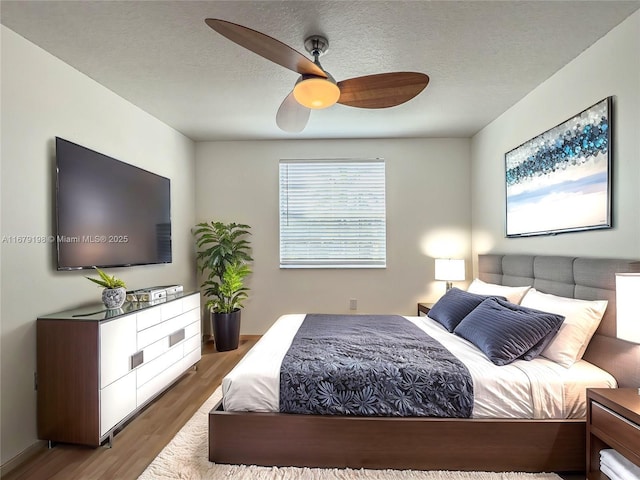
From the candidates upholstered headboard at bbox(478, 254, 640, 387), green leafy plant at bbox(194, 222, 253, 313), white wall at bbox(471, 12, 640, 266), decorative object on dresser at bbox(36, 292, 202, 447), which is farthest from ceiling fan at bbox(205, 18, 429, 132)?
green leafy plant at bbox(194, 222, 253, 313)

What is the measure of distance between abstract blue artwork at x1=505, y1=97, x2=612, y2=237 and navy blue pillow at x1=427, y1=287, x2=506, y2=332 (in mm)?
756

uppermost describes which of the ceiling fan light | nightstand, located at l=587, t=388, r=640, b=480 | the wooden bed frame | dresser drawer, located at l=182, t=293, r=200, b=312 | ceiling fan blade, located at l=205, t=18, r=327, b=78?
ceiling fan blade, located at l=205, t=18, r=327, b=78

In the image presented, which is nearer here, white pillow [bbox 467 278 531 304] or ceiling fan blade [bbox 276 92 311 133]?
ceiling fan blade [bbox 276 92 311 133]

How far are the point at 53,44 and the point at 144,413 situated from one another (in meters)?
2.57

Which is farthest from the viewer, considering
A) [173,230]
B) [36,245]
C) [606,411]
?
[173,230]

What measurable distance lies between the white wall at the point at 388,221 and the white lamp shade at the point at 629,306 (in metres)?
2.81

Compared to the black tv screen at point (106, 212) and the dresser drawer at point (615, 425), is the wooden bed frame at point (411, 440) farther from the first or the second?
the black tv screen at point (106, 212)

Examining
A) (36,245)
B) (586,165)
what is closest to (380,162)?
(586,165)

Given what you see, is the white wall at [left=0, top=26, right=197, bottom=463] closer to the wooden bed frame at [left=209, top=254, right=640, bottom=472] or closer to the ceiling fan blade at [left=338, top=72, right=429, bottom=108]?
the wooden bed frame at [left=209, top=254, right=640, bottom=472]

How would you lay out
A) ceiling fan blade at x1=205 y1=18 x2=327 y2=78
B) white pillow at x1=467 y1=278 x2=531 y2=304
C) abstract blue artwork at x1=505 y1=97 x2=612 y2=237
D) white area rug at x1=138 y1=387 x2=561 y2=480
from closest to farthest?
1. ceiling fan blade at x1=205 y1=18 x2=327 y2=78
2. white area rug at x1=138 y1=387 x2=561 y2=480
3. abstract blue artwork at x1=505 y1=97 x2=612 y2=237
4. white pillow at x1=467 y1=278 x2=531 y2=304

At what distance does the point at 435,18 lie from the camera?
2.04m

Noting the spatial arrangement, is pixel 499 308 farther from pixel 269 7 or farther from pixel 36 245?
pixel 36 245

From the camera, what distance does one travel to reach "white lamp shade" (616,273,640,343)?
1.54 meters

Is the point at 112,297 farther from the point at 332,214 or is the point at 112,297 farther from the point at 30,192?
the point at 332,214
